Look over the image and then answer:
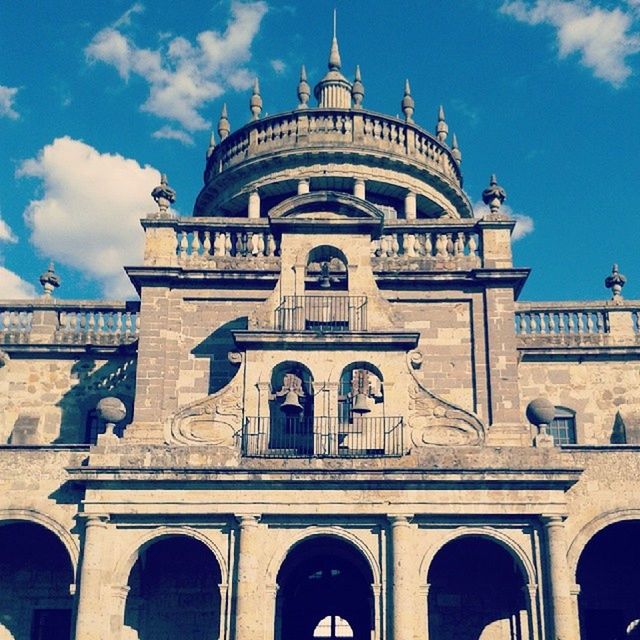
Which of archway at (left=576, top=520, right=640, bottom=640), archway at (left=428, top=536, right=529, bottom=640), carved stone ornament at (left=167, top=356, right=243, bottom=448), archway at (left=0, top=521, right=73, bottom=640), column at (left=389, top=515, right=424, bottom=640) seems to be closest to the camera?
column at (left=389, top=515, right=424, bottom=640)

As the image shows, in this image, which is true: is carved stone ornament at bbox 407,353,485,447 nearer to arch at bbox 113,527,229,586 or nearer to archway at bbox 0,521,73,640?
arch at bbox 113,527,229,586

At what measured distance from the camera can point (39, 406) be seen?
2767 centimetres

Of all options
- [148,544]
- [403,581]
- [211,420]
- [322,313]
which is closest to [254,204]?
[322,313]

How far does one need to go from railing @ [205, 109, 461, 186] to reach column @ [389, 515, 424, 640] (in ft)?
44.5

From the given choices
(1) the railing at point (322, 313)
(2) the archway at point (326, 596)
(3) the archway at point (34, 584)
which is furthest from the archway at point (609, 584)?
(3) the archway at point (34, 584)

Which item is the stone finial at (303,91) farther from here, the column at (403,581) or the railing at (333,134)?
the column at (403,581)

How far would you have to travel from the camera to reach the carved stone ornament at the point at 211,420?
74.4 feet

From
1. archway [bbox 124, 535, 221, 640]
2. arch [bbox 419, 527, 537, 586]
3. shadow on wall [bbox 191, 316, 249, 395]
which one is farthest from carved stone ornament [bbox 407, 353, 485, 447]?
archway [bbox 124, 535, 221, 640]

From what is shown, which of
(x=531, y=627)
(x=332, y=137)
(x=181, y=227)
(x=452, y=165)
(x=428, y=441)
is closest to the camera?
(x=531, y=627)

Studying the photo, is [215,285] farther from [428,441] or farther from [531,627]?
[531,627]

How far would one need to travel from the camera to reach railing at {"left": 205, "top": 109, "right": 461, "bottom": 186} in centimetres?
3188

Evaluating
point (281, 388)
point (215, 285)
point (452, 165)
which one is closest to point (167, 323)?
point (215, 285)

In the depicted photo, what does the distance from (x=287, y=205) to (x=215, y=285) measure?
2.58 metres

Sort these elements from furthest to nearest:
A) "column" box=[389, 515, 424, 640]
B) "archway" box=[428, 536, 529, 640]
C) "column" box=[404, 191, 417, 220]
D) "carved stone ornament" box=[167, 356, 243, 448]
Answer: "column" box=[404, 191, 417, 220] < "archway" box=[428, 536, 529, 640] < "carved stone ornament" box=[167, 356, 243, 448] < "column" box=[389, 515, 424, 640]
